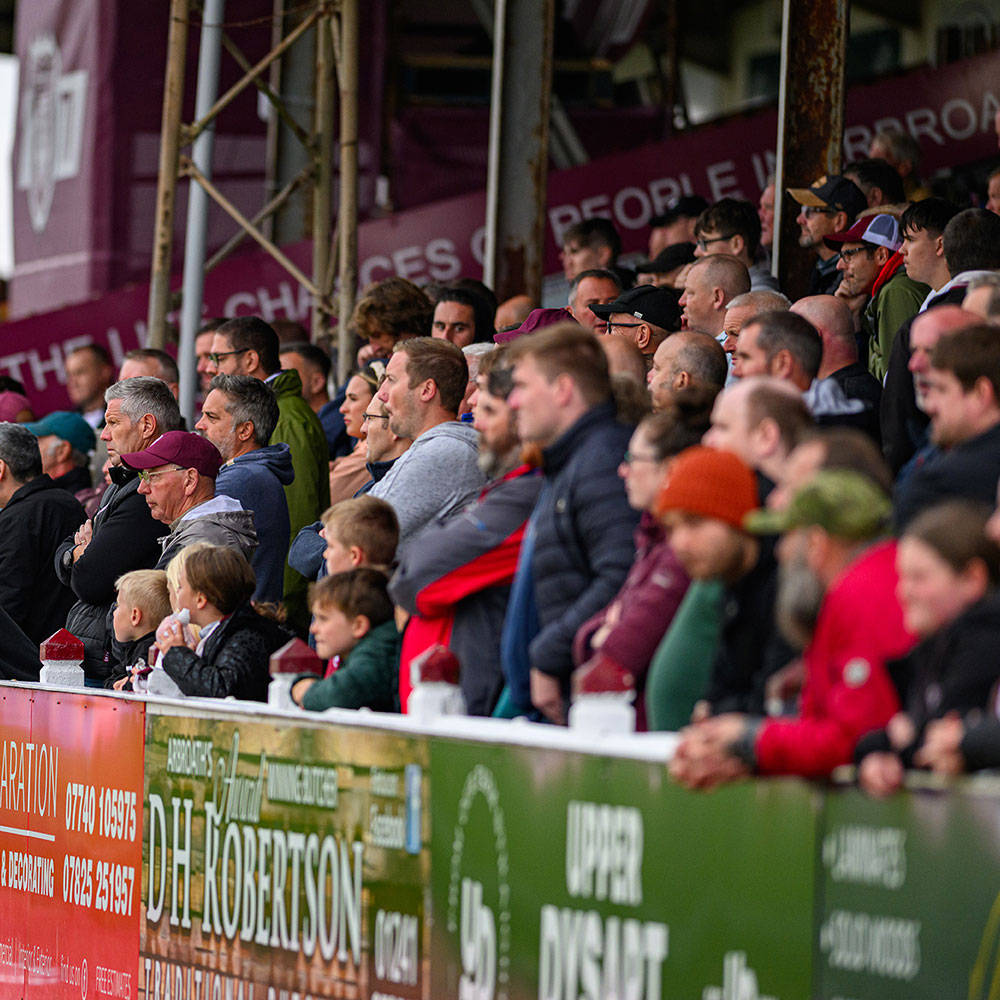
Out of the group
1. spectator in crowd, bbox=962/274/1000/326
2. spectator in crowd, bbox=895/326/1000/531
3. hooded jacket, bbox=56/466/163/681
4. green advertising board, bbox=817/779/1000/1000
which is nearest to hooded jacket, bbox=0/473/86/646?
hooded jacket, bbox=56/466/163/681

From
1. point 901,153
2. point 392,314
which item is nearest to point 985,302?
point 392,314

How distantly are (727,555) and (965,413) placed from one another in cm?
66

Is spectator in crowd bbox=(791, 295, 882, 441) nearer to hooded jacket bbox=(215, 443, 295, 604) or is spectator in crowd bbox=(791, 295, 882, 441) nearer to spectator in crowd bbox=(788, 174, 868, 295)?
spectator in crowd bbox=(788, 174, 868, 295)

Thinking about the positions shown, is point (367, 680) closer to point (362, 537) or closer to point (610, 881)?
point (362, 537)

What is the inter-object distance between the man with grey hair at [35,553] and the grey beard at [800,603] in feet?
15.2

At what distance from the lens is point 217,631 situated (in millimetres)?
5676

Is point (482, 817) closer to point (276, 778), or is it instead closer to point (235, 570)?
point (276, 778)

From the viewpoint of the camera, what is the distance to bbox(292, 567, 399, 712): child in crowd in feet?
16.5

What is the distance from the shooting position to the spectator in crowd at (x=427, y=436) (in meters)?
5.54

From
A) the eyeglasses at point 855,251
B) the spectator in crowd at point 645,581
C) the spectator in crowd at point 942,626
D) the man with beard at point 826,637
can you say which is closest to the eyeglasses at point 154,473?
the eyeglasses at point 855,251

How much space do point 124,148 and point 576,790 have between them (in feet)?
38.5

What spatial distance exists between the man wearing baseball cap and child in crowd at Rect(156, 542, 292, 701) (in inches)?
89.0

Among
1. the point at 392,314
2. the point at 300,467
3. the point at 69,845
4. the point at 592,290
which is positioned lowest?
the point at 69,845

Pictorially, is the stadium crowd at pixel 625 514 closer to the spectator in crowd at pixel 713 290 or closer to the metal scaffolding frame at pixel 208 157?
the spectator in crowd at pixel 713 290
